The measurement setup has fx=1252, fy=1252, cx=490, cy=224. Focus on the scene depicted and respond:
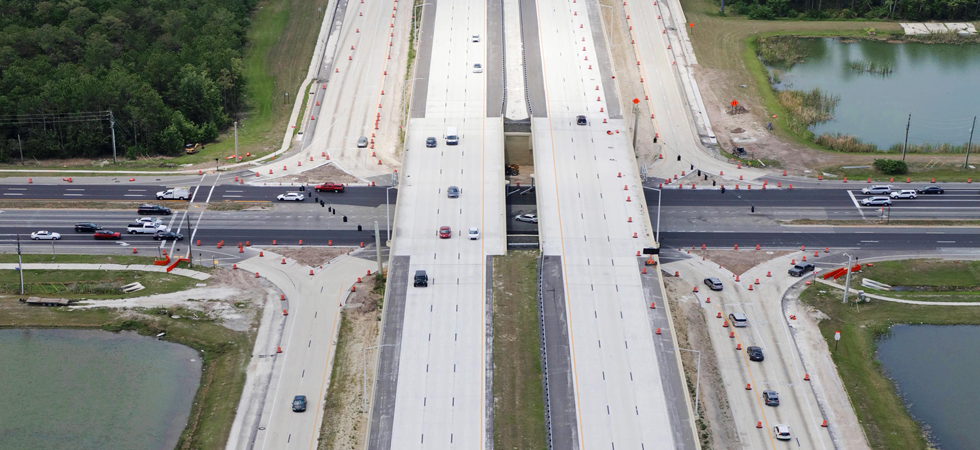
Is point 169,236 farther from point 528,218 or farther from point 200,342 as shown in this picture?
point 528,218

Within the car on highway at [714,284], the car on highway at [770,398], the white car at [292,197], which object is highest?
the white car at [292,197]

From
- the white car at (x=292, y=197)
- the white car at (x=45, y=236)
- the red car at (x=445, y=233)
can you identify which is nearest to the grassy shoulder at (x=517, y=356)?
the red car at (x=445, y=233)

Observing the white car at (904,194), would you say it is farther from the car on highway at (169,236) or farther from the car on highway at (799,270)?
the car on highway at (169,236)

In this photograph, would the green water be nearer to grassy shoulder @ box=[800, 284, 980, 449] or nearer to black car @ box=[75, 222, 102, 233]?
black car @ box=[75, 222, 102, 233]

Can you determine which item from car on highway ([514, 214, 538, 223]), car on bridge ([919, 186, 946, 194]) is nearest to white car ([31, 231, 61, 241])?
car on highway ([514, 214, 538, 223])

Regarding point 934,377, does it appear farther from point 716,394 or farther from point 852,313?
point 716,394

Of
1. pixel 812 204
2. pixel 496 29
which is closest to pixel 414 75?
pixel 496 29
